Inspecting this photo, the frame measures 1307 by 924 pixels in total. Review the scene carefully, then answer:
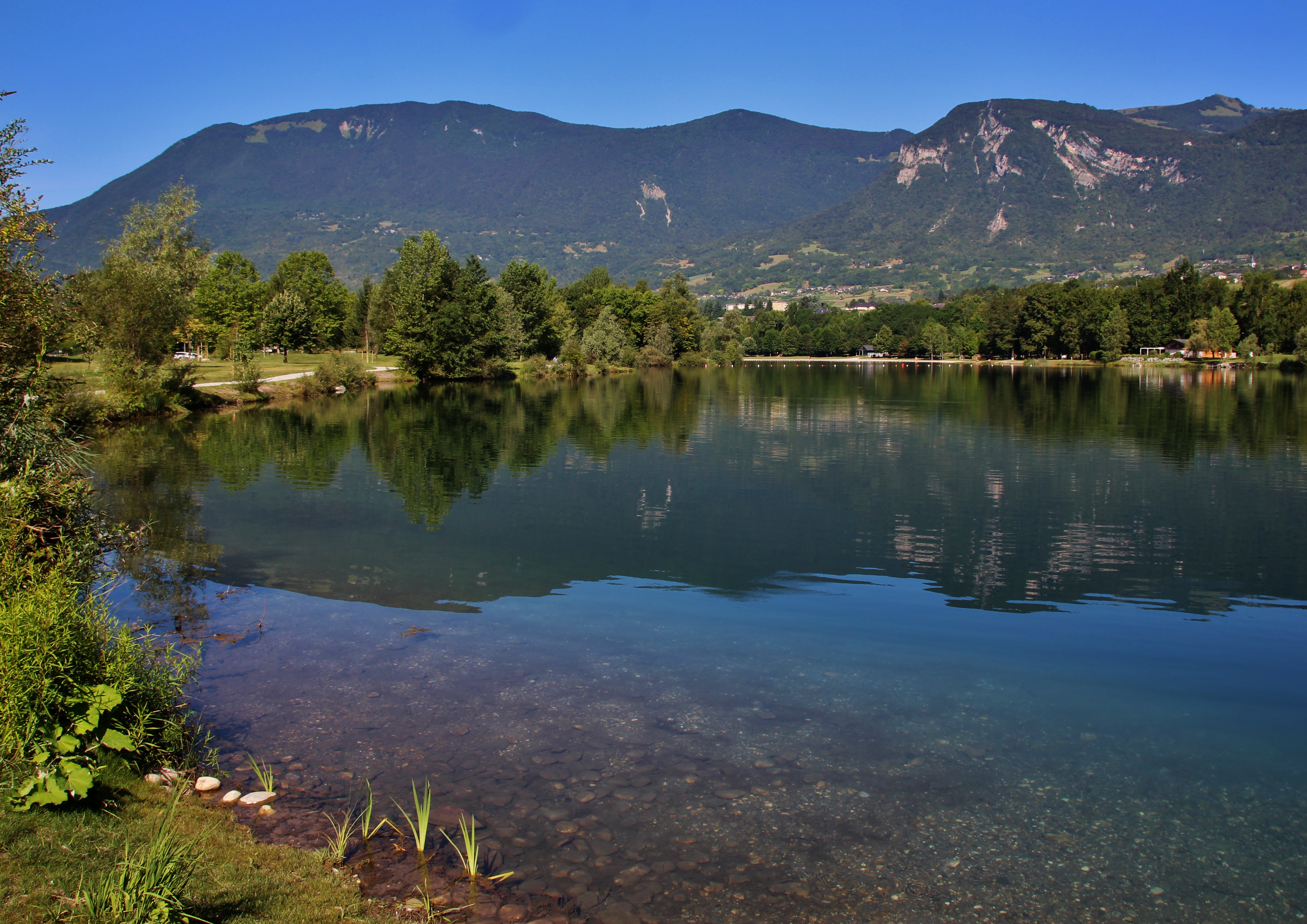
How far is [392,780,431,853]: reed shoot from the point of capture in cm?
738

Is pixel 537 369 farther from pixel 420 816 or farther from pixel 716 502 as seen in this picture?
pixel 420 816

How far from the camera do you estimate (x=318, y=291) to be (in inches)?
4077

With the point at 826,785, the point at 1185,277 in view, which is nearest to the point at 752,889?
the point at 826,785

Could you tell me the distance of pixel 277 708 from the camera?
10.8 meters

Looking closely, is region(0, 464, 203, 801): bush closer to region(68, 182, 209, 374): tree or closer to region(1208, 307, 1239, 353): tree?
region(68, 182, 209, 374): tree

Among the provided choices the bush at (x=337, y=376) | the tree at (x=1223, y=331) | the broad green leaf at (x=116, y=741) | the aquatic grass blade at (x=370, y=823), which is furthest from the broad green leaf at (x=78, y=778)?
the tree at (x=1223, y=331)

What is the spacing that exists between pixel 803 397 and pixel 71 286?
4946 cm

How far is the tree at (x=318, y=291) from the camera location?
101 metres

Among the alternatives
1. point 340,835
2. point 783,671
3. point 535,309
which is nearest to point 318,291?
point 535,309

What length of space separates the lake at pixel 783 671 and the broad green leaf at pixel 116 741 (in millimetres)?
1248

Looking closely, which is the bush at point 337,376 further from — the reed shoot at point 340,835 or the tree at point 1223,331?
the tree at point 1223,331

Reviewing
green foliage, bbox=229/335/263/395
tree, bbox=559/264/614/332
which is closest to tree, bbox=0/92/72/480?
green foliage, bbox=229/335/263/395

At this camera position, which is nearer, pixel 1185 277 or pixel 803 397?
pixel 803 397

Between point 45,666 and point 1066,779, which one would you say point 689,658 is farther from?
point 45,666
